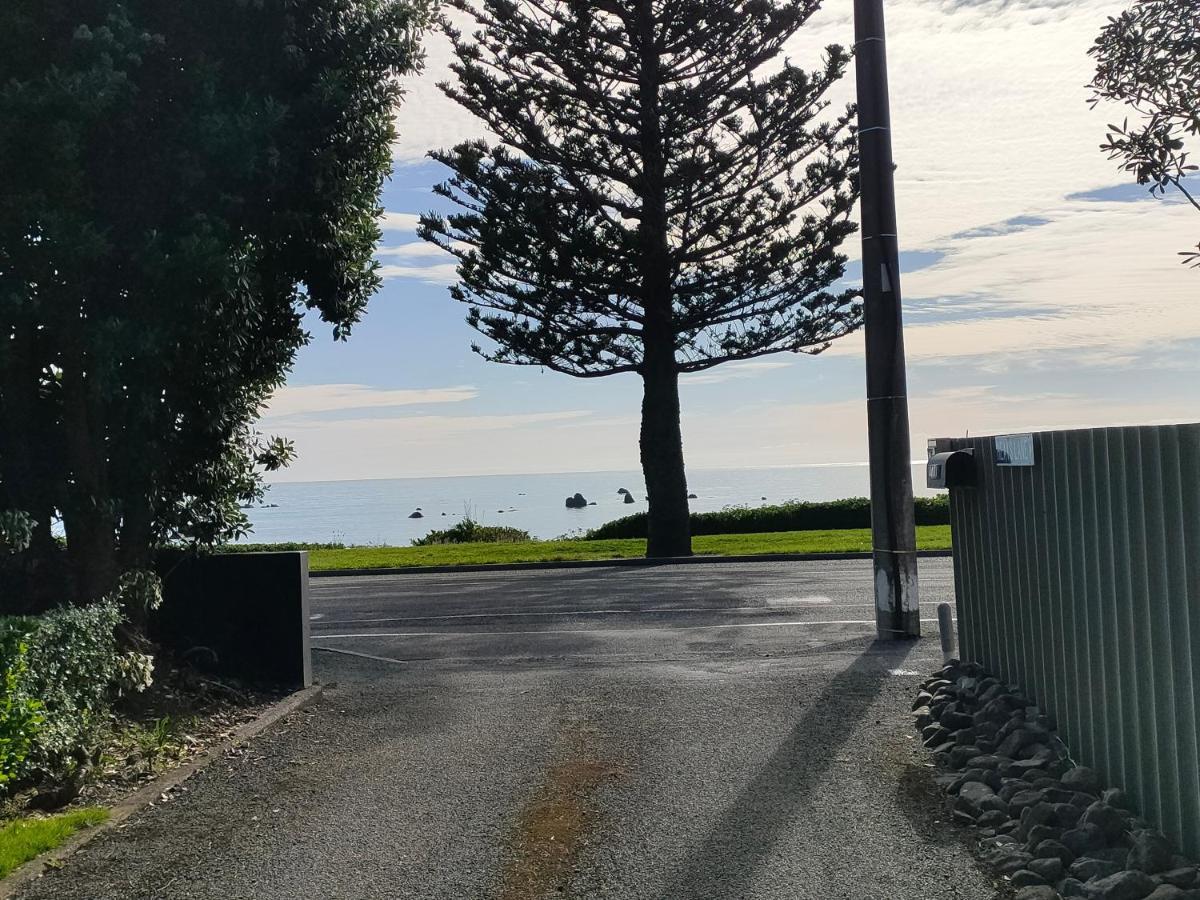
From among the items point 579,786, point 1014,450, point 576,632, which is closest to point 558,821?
point 579,786

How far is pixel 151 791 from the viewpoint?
22.4 feet

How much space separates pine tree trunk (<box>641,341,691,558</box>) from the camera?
78.5 ft

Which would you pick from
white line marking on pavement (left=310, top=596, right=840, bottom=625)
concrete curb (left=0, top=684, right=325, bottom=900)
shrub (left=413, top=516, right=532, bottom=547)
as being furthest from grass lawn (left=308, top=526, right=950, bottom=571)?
concrete curb (left=0, top=684, right=325, bottom=900)

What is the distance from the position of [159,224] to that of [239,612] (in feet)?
11.0

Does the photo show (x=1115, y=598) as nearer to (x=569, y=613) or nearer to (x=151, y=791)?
(x=151, y=791)

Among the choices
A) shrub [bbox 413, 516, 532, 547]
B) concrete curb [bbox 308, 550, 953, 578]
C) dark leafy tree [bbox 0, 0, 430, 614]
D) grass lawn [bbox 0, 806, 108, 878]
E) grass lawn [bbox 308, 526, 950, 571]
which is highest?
dark leafy tree [bbox 0, 0, 430, 614]

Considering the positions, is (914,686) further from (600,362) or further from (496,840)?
(600,362)

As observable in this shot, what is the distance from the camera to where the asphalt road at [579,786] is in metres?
5.31

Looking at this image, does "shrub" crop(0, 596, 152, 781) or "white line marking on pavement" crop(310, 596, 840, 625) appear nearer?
"shrub" crop(0, 596, 152, 781)

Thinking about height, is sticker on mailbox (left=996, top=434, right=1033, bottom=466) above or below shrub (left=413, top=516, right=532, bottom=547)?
above

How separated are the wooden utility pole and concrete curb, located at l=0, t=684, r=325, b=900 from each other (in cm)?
527

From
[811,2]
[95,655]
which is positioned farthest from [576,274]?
[95,655]

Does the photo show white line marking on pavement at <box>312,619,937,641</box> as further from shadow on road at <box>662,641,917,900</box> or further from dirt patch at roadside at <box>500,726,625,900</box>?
dirt patch at roadside at <box>500,726,625,900</box>

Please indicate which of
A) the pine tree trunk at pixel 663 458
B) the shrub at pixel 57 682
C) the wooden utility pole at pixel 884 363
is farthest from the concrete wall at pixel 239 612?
the pine tree trunk at pixel 663 458
